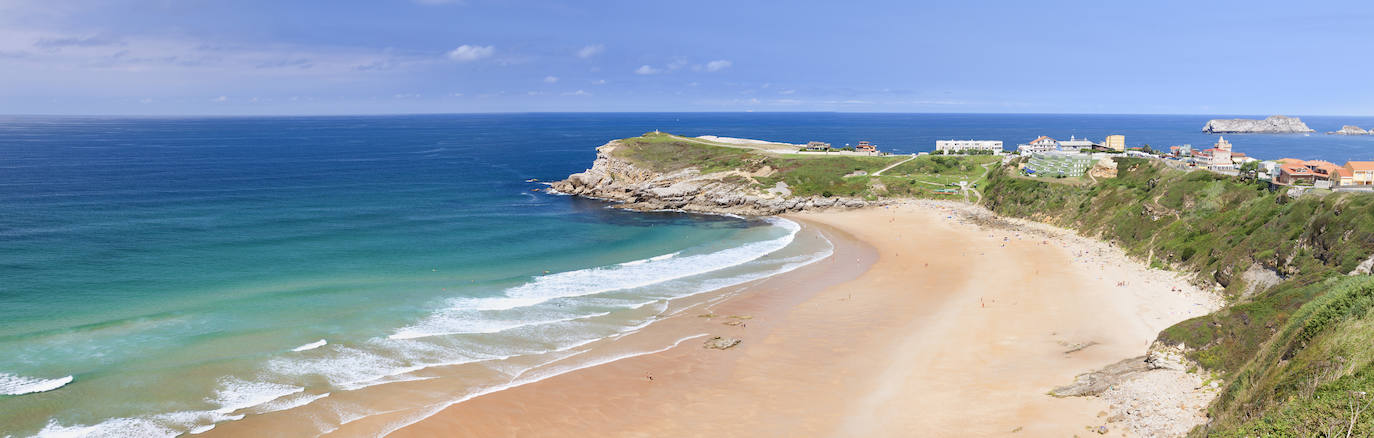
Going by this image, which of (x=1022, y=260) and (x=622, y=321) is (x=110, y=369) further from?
(x=1022, y=260)

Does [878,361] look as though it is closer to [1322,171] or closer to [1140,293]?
[1140,293]

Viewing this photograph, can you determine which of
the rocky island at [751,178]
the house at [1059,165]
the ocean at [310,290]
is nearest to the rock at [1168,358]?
the ocean at [310,290]

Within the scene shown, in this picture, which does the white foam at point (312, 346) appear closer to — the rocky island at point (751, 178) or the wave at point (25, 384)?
the wave at point (25, 384)

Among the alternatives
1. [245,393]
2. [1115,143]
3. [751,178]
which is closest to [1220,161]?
[1115,143]

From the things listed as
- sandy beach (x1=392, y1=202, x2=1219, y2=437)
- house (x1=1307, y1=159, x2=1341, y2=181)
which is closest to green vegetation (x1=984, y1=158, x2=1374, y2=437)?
sandy beach (x1=392, y1=202, x2=1219, y2=437)

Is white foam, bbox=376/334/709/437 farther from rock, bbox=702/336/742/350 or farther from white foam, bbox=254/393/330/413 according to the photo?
white foam, bbox=254/393/330/413

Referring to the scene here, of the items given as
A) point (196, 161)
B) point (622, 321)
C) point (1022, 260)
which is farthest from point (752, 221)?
point (196, 161)
